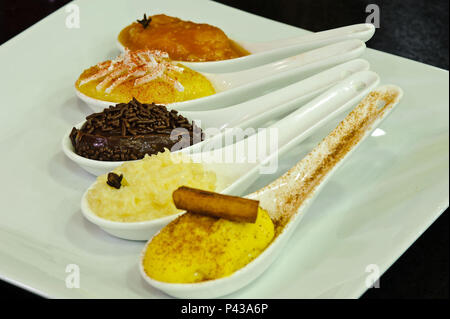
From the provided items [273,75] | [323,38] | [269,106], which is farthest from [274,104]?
[323,38]

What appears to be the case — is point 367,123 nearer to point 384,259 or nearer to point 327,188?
point 327,188

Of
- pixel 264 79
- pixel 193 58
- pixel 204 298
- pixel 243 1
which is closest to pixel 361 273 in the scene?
pixel 204 298

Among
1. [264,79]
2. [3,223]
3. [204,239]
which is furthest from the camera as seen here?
[264,79]

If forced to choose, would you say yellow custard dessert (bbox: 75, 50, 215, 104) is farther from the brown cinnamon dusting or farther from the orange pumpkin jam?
the brown cinnamon dusting

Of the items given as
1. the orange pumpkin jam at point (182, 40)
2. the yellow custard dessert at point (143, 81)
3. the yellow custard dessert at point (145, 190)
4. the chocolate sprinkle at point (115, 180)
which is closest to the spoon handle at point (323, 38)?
the orange pumpkin jam at point (182, 40)

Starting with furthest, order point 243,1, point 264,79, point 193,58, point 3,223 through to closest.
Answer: point 243,1
point 193,58
point 264,79
point 3,223

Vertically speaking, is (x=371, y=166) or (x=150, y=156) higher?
(x=150, y=156)
